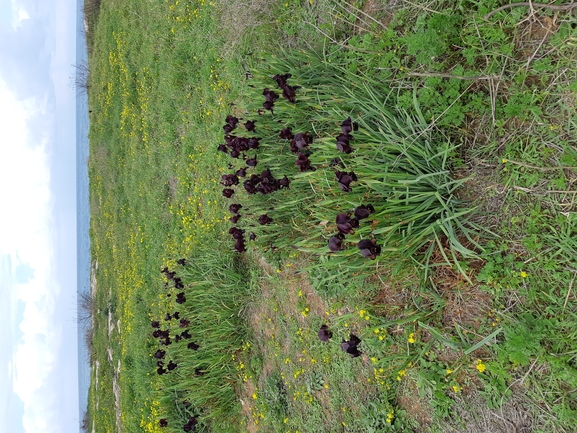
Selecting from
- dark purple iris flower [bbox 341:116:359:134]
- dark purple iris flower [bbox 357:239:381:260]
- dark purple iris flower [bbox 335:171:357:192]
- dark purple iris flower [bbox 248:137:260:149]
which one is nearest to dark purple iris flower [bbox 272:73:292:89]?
dark purple iris flower [bbox 248:137:260:149]

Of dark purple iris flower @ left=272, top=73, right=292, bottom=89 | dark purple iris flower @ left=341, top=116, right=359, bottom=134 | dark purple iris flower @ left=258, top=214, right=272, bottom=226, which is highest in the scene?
dark purple iris flower @ left=272, top=73, right=292, bottom=89

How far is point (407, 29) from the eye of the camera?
124 inches

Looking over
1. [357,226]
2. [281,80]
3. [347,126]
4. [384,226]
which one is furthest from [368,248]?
[281,80]

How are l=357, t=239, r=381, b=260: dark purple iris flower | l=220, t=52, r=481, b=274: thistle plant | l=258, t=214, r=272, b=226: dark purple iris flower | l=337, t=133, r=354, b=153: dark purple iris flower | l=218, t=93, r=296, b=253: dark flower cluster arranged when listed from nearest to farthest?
l=357, t=239, r=381, b=260: dark purple iris flower < l=220, t=52, r=481, b=274: thistle plant < l=337, t=133, r=354, b=153: dark purple iris flower < l=218, t=93, r=296, b=253: dark flower cluster < l=258, t=214, r=272, b=226: dark purple iris flower

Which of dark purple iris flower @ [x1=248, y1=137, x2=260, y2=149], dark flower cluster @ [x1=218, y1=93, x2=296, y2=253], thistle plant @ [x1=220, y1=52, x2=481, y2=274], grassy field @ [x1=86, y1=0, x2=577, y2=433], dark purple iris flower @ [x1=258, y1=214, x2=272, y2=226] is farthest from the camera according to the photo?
dark purple iris flower @ [x1=258, y1=214, x2=272, y2=226]

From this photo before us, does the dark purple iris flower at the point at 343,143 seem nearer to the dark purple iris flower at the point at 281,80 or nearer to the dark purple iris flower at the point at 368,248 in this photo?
the dark purple iris flower at the point at 368,248

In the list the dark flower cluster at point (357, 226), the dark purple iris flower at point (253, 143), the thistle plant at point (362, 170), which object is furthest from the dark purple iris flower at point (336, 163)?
the dark purple iris flower at point (253, 143)

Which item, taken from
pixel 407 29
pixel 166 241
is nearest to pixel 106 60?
pixel 166 241

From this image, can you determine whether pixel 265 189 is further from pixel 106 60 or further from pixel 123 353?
pixel 106 60

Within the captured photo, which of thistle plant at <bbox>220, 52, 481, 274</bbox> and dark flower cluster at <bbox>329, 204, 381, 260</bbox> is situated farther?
thistle plant at <bbox>220, 52, 481, 274</bbox>

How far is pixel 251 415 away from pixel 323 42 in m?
4.43

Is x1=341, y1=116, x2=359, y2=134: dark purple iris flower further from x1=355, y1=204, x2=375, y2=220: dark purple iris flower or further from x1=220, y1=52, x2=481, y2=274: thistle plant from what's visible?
x1=355, y1=204, x2=375, y2=220: dark purple iris flower

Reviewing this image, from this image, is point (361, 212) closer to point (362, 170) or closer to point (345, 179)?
point (345, 179)

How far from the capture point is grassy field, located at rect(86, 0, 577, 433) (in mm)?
2488
